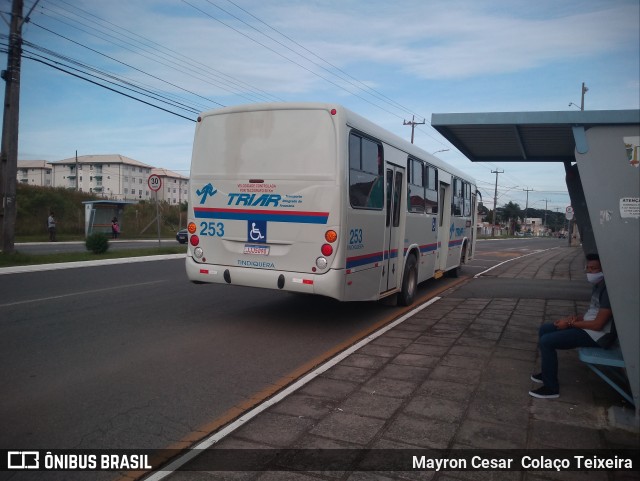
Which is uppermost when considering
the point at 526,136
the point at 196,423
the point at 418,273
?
the point at 526,136

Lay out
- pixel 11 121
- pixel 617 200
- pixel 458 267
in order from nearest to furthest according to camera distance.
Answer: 1. pixel 617 200
2. pixel 458 267
3. pixel 11 121

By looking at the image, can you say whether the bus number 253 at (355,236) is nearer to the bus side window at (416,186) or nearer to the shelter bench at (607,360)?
the bus side window at (416,186)

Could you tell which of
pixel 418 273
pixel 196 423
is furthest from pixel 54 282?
pixel 196 423

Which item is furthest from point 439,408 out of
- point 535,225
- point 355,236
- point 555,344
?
point 535,225

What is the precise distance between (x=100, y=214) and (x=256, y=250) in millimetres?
31073

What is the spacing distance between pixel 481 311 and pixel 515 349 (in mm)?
2880

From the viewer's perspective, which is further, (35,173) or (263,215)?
(35,173)

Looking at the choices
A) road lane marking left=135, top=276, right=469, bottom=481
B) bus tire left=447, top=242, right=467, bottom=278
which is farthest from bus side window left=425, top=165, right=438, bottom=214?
bus tire left=447, top=242, right=467, bottom=278

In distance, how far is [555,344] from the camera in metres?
5.12

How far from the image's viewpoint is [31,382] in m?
5.38

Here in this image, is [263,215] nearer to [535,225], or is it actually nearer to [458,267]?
[458,267]

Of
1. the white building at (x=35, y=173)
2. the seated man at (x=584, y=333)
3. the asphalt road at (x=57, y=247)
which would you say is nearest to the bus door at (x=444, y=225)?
the seated man at (x=584, y=333)

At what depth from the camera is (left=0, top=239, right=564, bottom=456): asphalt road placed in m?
4.45

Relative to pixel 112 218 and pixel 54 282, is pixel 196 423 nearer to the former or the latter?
pixel 54 282
